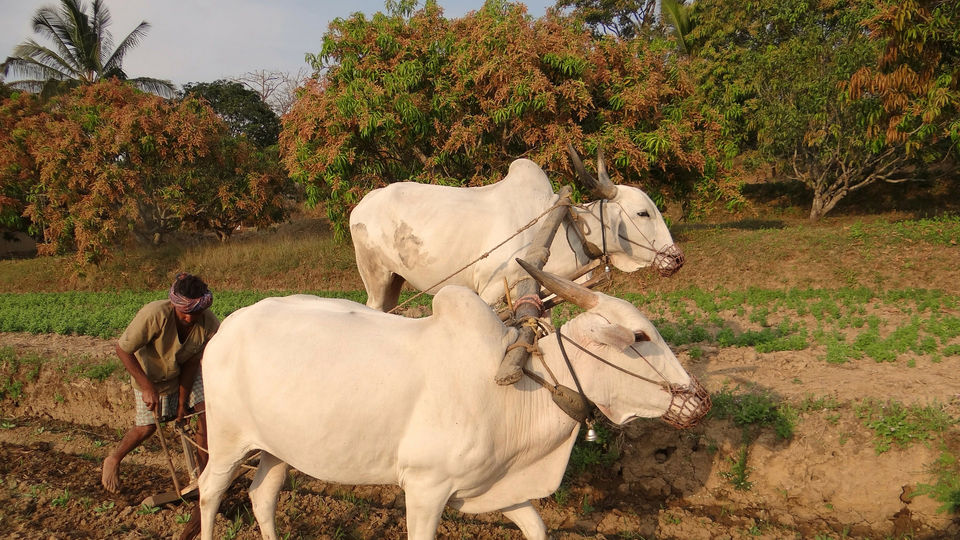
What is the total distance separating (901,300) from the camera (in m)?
7.77

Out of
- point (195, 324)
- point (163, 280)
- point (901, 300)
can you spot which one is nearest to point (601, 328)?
point (195, 324)

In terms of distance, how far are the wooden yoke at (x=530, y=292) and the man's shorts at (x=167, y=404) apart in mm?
2524

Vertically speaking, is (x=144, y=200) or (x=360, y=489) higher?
(x=144, y=200)

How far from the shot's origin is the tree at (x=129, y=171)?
42.6ft

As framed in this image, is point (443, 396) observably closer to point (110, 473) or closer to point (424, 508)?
point (424, 508)

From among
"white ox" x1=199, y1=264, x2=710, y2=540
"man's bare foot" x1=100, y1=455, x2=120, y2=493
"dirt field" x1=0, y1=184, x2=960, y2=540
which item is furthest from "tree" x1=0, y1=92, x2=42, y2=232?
"white ox" x1=199, y1=264, x2=710, y2=540

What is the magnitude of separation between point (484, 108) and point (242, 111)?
15.9 meters

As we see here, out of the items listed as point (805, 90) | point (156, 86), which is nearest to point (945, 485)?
point (805, 90)

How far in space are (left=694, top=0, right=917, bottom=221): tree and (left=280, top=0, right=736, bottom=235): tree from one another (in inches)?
161

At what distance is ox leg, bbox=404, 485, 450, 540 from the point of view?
271 cm

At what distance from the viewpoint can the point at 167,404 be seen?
4379 millimetres

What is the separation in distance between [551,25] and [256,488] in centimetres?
874

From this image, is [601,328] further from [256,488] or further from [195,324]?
[195,324]

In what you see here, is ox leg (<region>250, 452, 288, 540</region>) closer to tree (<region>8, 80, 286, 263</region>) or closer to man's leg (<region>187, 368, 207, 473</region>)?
man's leg (<region>187, 368, 207, 473</region>)
